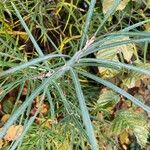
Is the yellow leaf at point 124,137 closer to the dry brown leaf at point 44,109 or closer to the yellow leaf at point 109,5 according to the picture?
the dry brown leaf at point 44,109

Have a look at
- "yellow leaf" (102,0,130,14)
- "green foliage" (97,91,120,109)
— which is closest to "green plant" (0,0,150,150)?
"green foliage" (97,91,120,109)

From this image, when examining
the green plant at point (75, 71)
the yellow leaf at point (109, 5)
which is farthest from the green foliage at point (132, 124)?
the yellow leaf at point (109, 5)

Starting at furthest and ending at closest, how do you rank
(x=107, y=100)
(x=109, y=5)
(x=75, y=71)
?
(x=107, y=100) < (x=109, y=5) < (x=75, y=71)

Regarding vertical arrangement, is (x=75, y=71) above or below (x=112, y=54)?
above

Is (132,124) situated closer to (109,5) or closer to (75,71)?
(109,5)

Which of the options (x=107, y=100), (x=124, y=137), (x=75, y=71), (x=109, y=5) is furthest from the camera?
(x=124, y=137)

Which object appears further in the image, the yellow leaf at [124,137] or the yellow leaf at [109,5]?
the yellow leaf at [124,137]

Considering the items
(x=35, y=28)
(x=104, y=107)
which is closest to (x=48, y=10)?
(x=35, y=28)

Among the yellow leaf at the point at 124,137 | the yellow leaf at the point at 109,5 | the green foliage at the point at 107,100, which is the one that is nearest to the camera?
the yellow leaf at the point at 109,5

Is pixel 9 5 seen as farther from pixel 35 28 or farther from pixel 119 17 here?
pixel 119 17

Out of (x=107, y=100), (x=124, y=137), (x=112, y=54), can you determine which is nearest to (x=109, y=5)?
(x=112, y=54)

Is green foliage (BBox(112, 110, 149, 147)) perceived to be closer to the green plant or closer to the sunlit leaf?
the green plant
